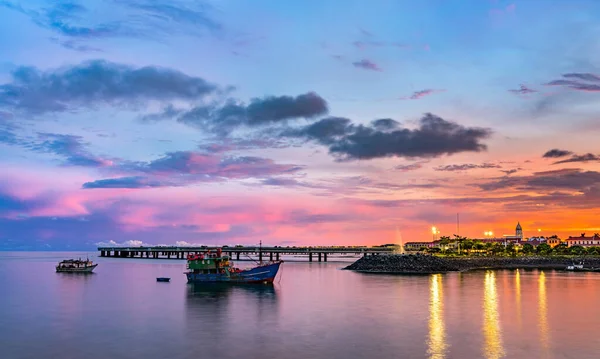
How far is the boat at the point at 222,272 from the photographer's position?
92.2 meters

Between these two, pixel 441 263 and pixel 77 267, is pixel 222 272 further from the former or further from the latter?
pixel 441 263

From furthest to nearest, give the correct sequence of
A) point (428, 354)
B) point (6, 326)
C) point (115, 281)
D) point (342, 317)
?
1. point (115, 281)
2. point (342, 317)
3. point (6, 326)
4. point (428, 354)

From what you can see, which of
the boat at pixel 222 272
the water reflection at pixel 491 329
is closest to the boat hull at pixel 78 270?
the boat at pixel 222 272

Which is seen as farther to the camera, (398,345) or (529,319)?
(529,319)

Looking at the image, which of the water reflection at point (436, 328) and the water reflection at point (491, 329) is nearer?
the water reflection at point (491, 329)

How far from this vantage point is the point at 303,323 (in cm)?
5006

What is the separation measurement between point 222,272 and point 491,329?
56408 mm

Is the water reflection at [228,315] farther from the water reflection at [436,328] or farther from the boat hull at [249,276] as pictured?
the water reflection at [436,328]

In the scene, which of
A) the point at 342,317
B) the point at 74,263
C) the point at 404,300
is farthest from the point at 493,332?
the point at 74,263

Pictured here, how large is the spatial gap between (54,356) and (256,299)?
34751mm

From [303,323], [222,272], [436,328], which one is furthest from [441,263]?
[303,323]

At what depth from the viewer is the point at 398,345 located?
39.6m

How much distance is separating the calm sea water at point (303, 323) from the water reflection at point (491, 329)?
0.33 ft

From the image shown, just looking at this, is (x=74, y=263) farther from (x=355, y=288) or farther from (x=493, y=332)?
(x=493, y=332)
